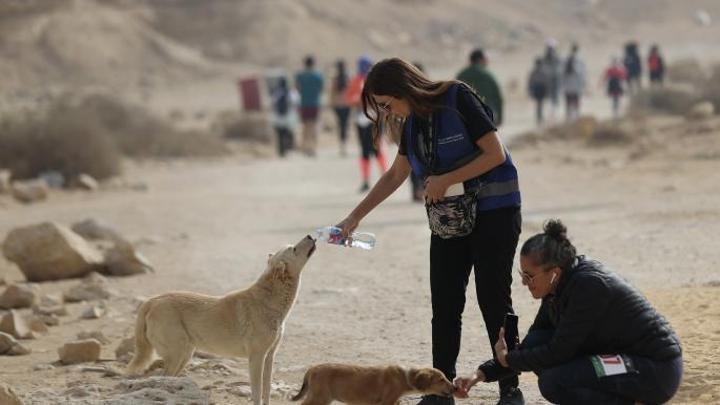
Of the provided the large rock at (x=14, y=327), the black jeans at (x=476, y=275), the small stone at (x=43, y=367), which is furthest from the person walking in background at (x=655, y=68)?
the black jeans at (x=476, y=275)

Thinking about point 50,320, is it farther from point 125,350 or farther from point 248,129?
point 248,129

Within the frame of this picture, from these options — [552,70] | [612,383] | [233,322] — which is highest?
[552,70]

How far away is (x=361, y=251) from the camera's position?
14.0 metres

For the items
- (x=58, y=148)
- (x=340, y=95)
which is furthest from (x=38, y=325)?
(x=340, y=95)

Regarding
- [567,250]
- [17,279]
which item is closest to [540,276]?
[567,250]

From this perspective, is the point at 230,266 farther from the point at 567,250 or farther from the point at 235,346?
the point at 567,250

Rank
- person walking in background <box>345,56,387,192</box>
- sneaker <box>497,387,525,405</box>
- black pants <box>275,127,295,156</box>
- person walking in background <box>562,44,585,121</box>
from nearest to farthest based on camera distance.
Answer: sneaker <box>497,387,525,405</box>, person walking in background <box>345,56,387,192</box>, black pants <box>275,127,295,156</box>, person walking in background <box>562,44,585,121</box>

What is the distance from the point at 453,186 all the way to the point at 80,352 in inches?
135

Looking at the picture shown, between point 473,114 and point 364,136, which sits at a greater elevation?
point 473,114

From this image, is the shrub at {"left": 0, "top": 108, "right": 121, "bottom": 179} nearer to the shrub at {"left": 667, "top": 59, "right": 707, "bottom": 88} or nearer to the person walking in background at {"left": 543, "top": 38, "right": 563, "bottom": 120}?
the person walking in background at {"left": 543, "top": 38, "right": 563, "bottom": 120}

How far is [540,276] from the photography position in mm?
6383

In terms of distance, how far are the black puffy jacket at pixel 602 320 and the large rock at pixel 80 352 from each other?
3.73m

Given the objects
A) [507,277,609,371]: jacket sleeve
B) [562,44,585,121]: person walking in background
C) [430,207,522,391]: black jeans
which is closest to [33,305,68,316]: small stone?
[430,207,522,391]: black jeans

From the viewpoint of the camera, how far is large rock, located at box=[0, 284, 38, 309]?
1176 centimetres
